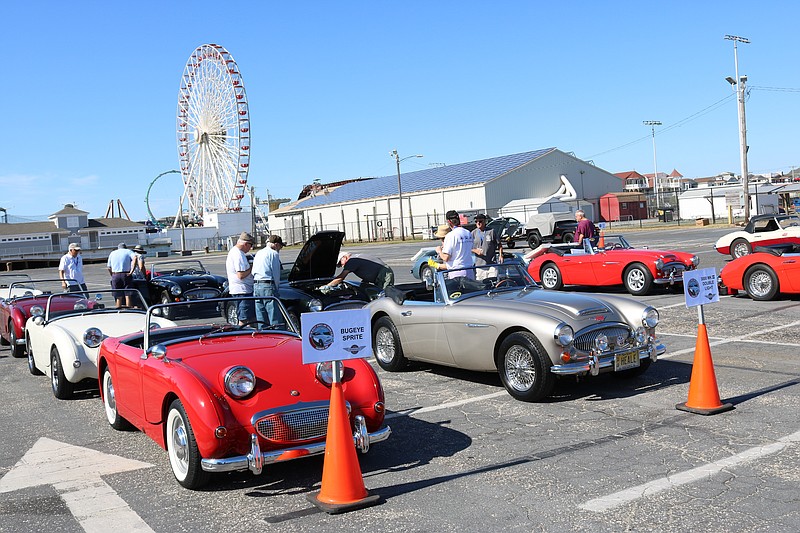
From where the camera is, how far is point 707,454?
228 inches

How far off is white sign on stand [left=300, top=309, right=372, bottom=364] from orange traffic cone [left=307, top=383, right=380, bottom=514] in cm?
24

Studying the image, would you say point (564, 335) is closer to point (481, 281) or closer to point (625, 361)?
point (625, 361)

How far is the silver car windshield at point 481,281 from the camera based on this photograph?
351 inches

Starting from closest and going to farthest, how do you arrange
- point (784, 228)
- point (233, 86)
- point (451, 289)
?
1. point (451, 289)
2. point (784, 228)
3. point (233, 86)

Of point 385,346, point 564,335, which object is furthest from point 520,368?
point 385,346

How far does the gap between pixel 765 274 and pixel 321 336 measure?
438 inches

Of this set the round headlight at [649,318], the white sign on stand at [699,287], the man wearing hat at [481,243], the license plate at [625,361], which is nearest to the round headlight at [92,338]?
the license plate at [625,361]

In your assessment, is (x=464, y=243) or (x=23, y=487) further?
(x=464, y=243)

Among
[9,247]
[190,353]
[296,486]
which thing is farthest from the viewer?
[9,247]

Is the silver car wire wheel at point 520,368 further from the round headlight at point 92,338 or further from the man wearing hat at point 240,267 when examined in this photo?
the man wearing hat at point 240,267

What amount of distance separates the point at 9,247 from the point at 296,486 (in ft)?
303

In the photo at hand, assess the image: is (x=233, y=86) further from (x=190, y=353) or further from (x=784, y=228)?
(x=190, y=353)

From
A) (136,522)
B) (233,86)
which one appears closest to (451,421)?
(136,522)

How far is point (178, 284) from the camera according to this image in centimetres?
1992
